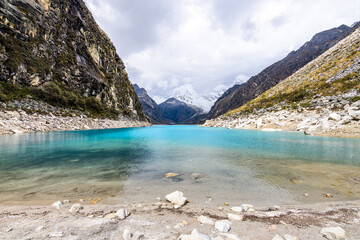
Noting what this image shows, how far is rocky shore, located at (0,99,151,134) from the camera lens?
3781cm

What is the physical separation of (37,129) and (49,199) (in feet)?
156

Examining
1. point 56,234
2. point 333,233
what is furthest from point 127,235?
point 333,233

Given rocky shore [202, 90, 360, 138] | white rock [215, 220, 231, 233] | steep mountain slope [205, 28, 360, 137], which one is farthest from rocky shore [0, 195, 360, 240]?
steep mountain slope [205, 28, 360, 137]

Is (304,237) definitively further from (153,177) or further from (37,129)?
(37,129)

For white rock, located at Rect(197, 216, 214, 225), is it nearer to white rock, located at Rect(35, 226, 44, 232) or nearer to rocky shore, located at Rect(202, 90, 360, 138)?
white rock, located at Rect(35, 226, 44, 232)

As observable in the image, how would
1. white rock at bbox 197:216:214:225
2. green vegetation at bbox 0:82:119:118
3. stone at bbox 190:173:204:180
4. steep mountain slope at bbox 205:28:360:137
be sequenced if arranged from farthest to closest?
green vegetation at bbox 0:82:119:118, steep mountain slope at bbox 205:28:360:137, stone at bbox 190:173:204:180, white rock at bbox 197:216:214:225

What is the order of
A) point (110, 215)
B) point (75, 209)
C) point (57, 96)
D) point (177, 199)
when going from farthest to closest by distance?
point (57, 96), point (177, 199), point (75, 209), point (110, 215)

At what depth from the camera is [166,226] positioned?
15.0 feet

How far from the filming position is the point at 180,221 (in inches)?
194

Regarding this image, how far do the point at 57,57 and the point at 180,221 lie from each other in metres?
88.2

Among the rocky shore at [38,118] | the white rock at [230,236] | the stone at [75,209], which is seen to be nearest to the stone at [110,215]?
the stone at [75,209]

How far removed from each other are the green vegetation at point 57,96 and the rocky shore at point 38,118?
2.43 meters

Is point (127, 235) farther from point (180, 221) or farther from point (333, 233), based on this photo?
point (333, 233)

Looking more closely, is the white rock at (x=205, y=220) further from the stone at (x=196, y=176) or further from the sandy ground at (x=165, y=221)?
the stone at (x=196, y=176)
